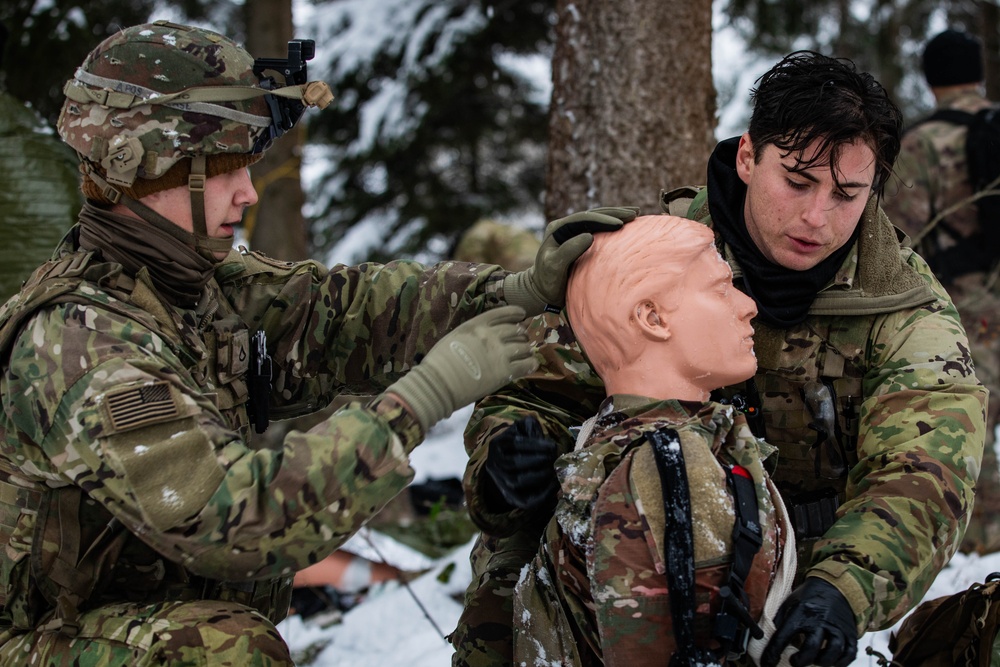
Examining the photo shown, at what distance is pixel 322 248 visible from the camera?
31.3 ft

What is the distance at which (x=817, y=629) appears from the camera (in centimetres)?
223

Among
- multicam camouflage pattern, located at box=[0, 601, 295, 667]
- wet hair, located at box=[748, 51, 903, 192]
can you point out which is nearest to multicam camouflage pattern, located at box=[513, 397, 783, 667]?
multicam camouflage pattern, located at box=[0, 601, 295, 667]

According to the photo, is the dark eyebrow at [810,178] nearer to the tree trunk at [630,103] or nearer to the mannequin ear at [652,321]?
the mannequin ear at [652,321]

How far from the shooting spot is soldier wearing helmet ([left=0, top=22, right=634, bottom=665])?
7.58ft

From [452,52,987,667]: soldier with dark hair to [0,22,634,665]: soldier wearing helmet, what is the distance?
0.37 m

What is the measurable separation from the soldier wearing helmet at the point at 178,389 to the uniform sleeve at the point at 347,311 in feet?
0.04

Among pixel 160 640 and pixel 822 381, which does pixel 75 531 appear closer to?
pixel 160 640

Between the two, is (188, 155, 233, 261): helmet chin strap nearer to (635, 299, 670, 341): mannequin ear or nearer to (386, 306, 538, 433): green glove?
(386, 306, 538, 433): green glove

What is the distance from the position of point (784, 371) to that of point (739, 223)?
1.53 feet

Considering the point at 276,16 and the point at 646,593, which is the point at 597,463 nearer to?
the point at 646,593

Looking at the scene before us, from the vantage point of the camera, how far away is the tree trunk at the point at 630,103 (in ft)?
14.5

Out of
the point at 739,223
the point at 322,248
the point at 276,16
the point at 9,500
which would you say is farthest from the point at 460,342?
the point at 322,248

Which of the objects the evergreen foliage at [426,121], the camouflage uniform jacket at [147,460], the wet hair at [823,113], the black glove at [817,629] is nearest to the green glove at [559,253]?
the wet hair at [823,113]

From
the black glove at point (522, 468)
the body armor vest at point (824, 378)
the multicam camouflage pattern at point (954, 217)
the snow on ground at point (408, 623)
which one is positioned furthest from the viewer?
the multicam camouflage pattern at point (954, 217)
